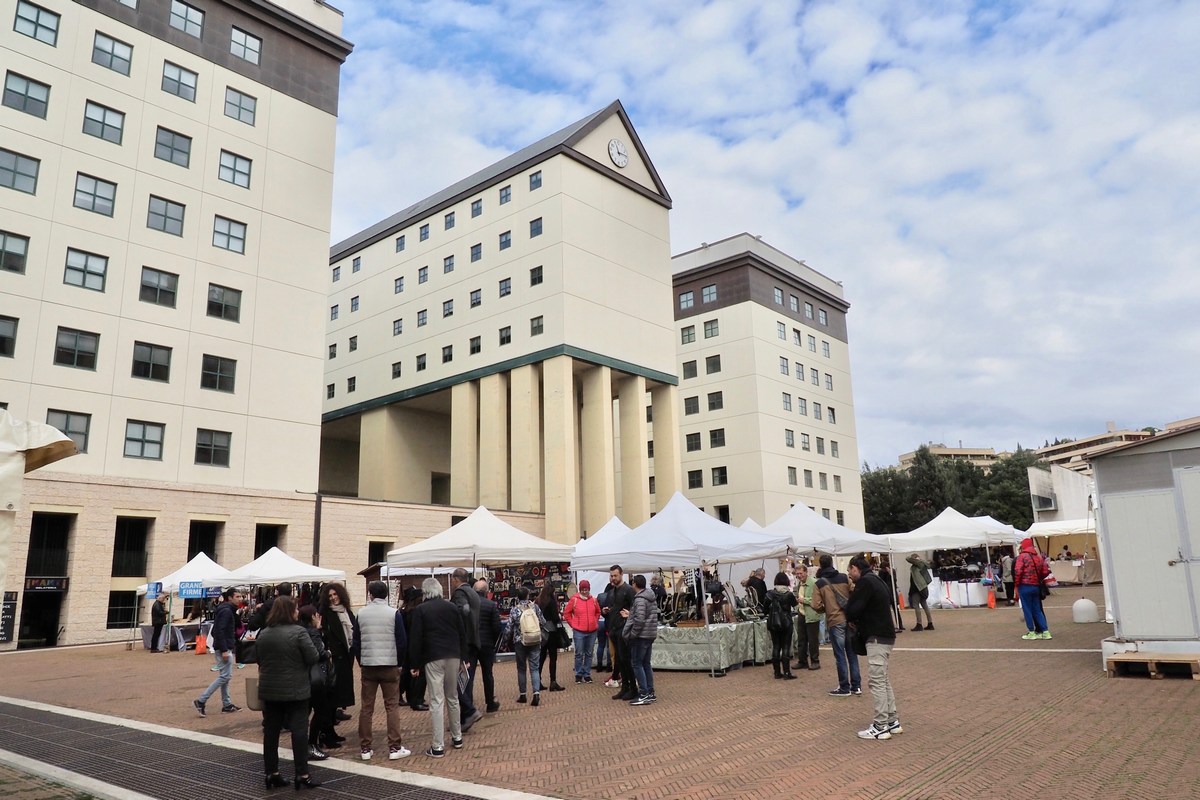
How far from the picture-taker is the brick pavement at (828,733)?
6.98 metres

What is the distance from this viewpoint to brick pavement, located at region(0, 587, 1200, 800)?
22.9 ft

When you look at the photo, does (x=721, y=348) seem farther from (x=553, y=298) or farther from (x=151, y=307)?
(x=151, y=307)

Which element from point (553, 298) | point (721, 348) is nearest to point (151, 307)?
point (553, 298)

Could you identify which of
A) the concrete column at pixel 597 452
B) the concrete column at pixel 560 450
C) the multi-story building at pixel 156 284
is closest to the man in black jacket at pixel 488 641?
the multi-story building at pixel 156 284

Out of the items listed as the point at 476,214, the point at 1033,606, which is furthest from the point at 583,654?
the point at 476,214

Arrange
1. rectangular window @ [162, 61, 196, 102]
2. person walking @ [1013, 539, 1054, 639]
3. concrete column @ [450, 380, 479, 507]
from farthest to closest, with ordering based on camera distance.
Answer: concrete column @ [450, 380, 479, 507] < rectangular window @ [162, 61, 196, 102] < person walking @ [1013, 539, 1054, 639]

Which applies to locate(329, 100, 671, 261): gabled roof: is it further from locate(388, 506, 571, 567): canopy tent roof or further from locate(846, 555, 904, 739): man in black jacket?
locate(846, 555, 904, 739): man in black jacket

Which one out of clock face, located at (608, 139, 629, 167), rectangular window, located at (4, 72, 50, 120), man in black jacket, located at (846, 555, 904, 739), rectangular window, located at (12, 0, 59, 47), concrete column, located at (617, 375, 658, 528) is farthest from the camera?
clock face, located at (608, 139, 629, 167)

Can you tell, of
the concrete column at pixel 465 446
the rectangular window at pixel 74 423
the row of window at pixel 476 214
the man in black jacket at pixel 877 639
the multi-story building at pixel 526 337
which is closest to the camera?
the man in black jacket at pixel 877 639

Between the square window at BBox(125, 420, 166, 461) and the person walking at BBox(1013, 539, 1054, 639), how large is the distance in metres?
28.6

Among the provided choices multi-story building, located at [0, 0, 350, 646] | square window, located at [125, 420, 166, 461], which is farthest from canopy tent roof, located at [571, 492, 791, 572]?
square window, located at [125, 420, 166, 461]

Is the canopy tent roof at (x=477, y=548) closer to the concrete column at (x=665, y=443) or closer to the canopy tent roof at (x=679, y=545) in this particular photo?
the canopy tent roof at (x=679, y=545)

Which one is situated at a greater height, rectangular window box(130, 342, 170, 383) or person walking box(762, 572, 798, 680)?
rectangular window box(130, 342, 170, 383)

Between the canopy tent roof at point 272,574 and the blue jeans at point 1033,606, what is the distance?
1599 centimetres
